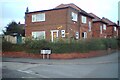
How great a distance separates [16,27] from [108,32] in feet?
76.1

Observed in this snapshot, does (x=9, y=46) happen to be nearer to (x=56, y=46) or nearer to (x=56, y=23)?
(x=56, y=46)

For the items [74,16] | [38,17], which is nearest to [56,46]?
[74,16]

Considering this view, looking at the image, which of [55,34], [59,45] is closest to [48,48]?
[59,45]

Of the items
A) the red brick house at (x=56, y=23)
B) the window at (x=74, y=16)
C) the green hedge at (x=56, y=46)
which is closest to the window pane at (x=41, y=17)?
the red brick house at (x=56, y=23)

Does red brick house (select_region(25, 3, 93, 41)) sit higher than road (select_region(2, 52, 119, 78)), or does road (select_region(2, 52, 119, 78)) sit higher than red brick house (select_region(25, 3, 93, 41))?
red brick house (select_region(25, 3, 93, 41))

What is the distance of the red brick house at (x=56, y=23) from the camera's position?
3181 centimetres

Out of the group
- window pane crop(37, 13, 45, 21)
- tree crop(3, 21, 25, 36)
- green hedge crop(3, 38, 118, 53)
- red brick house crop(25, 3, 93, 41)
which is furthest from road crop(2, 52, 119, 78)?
tree crop(3, 21, 25, 36)

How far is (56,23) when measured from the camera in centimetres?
3269

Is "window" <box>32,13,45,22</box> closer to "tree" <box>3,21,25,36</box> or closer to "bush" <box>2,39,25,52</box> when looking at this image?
"bush" <box>2,39,25,52</box>

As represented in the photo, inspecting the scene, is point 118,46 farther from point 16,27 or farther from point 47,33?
point 16,27

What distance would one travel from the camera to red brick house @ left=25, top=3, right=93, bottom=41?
104 ft

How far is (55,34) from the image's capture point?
33.0 m

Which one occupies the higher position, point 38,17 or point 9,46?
point 38,17

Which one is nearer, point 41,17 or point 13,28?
point 41,17
